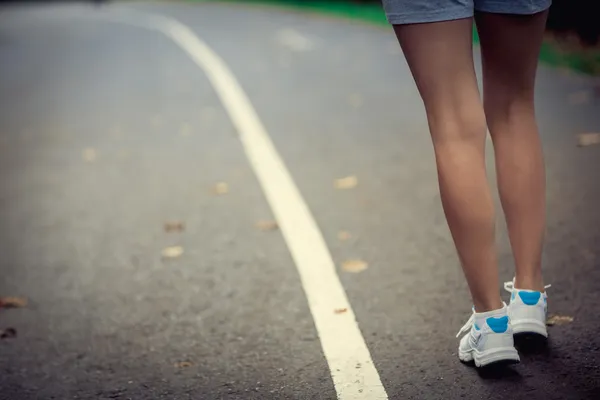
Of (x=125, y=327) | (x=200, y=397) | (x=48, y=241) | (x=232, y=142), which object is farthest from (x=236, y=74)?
(x=200, y=397)

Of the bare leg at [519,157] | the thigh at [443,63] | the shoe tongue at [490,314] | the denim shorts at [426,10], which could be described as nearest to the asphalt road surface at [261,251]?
the shoe tongue at [490,314]

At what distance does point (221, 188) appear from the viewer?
5.73 metres

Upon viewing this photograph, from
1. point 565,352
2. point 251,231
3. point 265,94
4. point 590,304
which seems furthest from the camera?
point 265,94

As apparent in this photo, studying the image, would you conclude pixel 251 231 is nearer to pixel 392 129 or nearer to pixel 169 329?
pixel 169 329

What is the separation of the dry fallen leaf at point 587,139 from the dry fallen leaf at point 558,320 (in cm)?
304

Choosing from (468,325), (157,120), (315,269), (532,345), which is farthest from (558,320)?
(157,120)

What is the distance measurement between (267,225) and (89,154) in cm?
285

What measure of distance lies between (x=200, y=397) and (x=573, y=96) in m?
5.90

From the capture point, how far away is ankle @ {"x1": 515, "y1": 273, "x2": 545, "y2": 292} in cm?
298

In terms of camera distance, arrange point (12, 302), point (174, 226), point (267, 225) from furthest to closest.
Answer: point (174, 226)
point (267, 225)
point (12, 302)

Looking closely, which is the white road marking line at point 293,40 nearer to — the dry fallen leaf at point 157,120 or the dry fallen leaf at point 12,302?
the dry fallen leaf at point 157,120

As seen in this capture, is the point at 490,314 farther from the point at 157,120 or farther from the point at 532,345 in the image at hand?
the point at 157,120

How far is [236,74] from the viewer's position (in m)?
11.6

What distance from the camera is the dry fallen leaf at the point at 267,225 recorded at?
471 cm
